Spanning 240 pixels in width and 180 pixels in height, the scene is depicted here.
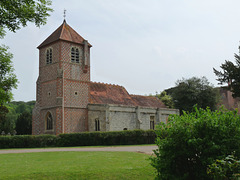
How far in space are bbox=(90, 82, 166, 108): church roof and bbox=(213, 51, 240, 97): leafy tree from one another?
45.5 feet

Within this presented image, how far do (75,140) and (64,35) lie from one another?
614 inches

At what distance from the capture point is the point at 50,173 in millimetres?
9227

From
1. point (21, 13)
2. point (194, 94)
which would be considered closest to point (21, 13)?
point (21, 13)

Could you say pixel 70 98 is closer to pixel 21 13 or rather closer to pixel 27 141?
pixel 27 141

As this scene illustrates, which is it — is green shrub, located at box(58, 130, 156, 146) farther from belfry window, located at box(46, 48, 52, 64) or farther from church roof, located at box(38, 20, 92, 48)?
church roof, located at box(38, 20, 92, 48)

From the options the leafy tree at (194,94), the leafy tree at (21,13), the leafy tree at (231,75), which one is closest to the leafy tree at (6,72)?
the leafy tree at (21,13)

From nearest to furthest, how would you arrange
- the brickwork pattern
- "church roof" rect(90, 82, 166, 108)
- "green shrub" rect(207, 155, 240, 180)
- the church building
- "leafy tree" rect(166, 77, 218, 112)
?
"green shrub" rect(207, 155, 240, 180)
the brickwork pattern
the church building
"church roof" rect(90, 82, 166, 108)
"leafy tree" rect(166, 77, 218, 112)

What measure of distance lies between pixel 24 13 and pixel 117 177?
732 cm

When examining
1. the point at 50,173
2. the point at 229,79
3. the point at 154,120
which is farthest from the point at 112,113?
the point at 50,173

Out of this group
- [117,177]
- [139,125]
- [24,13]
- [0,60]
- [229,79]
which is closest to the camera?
[117,177]

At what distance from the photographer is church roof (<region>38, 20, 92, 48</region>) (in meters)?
35.2

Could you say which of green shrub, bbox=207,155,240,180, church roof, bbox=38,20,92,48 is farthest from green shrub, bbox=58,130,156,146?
green shrub, bbox=207,155,240,180

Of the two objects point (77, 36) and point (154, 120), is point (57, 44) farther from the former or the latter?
point (154, 120)

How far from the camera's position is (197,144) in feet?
20.9
